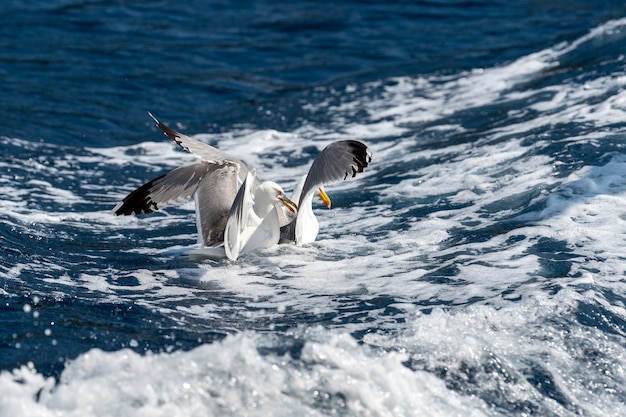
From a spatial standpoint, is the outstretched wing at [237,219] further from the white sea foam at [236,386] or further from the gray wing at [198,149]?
the white sea foam at [236,386]

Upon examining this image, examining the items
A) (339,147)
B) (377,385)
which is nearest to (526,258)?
(339,147)

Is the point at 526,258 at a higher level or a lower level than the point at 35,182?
lower

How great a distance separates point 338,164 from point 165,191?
123 centimetres

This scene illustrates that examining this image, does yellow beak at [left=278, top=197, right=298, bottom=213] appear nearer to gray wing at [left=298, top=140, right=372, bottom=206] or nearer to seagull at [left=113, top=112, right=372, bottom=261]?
seagull at [left=113, top=112, right=372, bottom=261]

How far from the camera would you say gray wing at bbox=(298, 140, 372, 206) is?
20.5 feet

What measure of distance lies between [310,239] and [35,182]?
3.18 metres

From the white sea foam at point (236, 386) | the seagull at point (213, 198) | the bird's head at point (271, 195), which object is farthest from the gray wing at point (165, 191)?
the white sea foam at point (236, 386)

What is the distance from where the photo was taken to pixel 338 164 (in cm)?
628

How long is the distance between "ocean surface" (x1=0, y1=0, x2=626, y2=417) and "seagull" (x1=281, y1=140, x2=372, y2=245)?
135 mm

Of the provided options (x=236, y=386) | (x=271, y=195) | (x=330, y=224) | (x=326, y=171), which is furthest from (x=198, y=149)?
(x=236, y=386)

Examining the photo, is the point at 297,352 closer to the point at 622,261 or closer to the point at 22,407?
the point at 22,407

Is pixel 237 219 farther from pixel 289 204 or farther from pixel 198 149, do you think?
pixel 198 149

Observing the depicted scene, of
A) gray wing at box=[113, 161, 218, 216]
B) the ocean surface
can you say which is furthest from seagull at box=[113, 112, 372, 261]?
the ocean surface

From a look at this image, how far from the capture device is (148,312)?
512cm
